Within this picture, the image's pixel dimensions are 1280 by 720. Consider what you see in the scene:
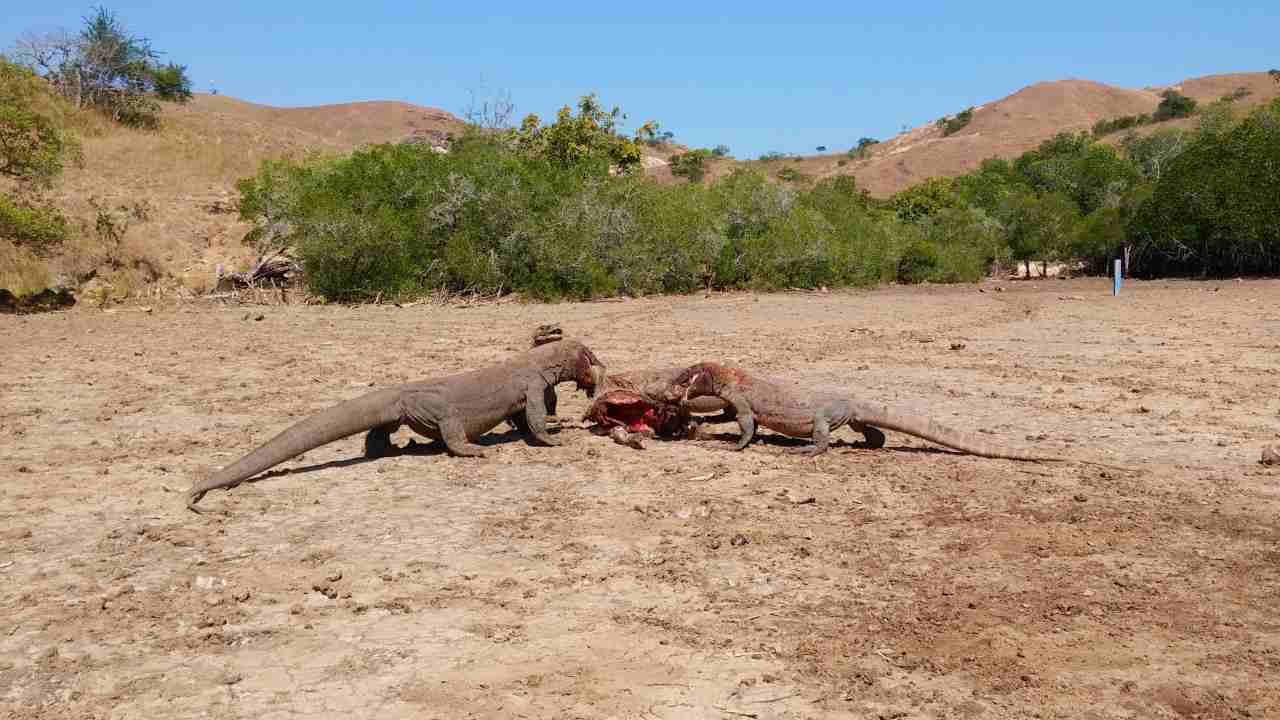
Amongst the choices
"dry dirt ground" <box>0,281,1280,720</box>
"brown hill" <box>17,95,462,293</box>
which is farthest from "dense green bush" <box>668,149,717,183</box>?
Answer: "dry dirt ground" <box>0,281,1280,720</box>

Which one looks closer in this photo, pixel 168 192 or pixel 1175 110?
pixel 168 192

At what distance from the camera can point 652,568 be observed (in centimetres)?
608

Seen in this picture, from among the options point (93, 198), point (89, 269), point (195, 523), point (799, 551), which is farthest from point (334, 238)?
point (799, 551)

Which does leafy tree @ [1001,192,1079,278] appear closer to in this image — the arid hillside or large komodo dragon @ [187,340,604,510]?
the arid hillside

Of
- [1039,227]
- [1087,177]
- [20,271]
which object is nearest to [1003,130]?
[1087,177]

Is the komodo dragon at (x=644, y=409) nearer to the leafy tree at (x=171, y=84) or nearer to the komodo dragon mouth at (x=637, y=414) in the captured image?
the komodo dragon mouth at (x=637, y=414)

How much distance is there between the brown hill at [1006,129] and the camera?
309 ft

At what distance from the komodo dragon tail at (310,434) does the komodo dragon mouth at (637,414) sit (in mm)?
1888

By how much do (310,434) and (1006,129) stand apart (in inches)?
4245

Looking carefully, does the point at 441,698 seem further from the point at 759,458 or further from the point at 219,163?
the point at 219,163

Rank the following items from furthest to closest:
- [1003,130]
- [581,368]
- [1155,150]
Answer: [1003,130], [1155,150], [581,368]

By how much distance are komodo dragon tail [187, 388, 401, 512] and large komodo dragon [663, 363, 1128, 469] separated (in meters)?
2.43

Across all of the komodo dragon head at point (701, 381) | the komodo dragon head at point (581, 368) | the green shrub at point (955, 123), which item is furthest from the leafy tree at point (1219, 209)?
the green shrub at point (955, 123)

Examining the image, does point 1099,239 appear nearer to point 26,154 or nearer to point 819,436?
point 26,154
